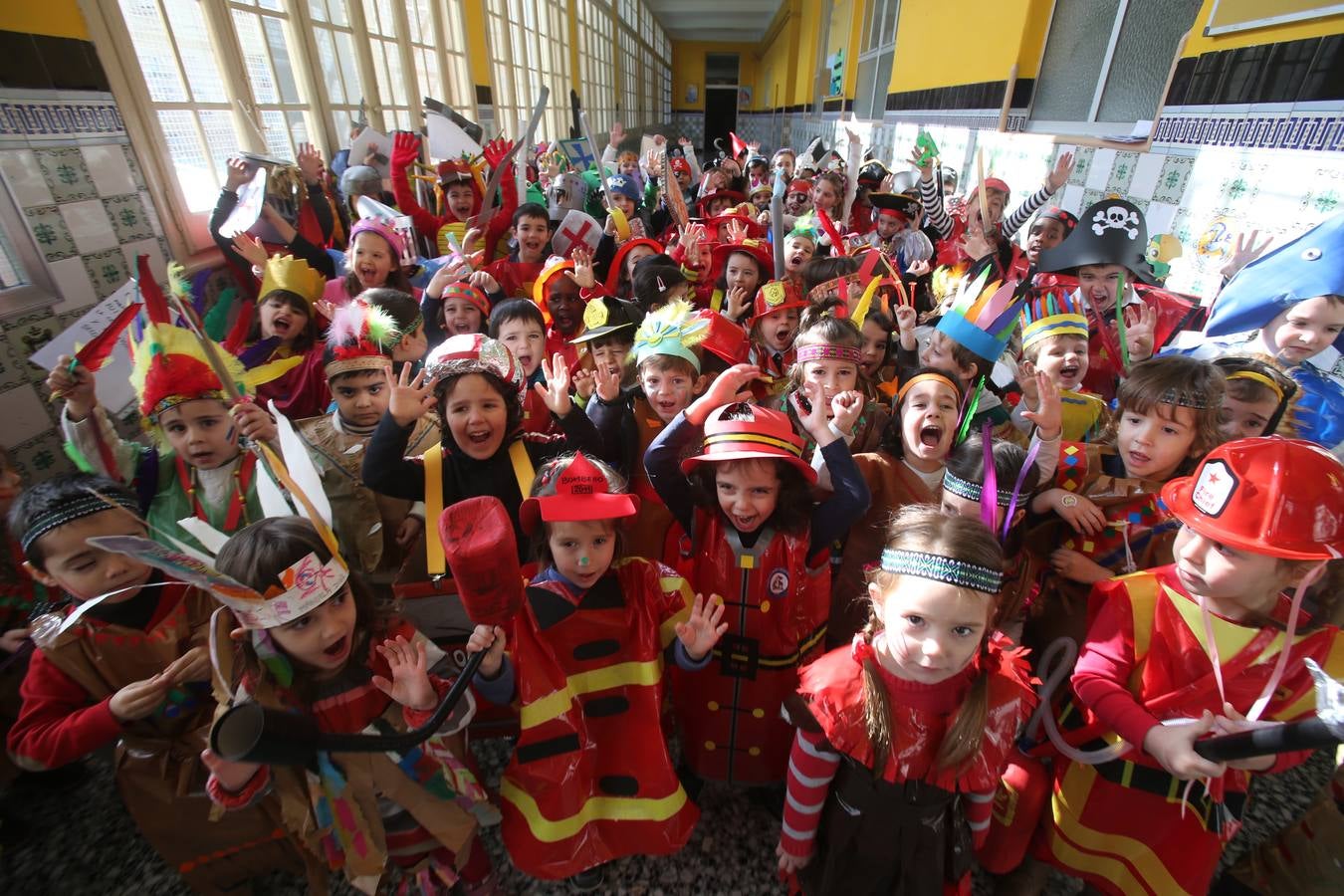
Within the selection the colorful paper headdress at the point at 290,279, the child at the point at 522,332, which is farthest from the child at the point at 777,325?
the colorful paper headdress at the point at 290,279

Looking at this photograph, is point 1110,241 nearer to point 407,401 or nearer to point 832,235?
point 832,235

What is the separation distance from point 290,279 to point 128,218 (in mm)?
1190

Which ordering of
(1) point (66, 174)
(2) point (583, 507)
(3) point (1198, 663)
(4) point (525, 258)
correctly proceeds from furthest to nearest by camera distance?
(4) point (525, 258) → (1) point (66, 174) → (2) point (583, 507) → (3) point (1198, 663)

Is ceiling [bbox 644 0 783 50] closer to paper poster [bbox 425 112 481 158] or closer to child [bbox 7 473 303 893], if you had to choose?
paper poster [bbox 425 112 481 158]

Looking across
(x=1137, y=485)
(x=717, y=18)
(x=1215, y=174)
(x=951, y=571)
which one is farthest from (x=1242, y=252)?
(x=717, y=18)

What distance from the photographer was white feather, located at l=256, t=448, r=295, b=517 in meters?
1.43

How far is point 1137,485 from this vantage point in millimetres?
1703

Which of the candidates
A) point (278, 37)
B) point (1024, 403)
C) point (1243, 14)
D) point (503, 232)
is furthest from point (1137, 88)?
point (278, 37)

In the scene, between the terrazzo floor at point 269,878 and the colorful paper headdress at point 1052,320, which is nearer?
the terrazzo floor at point 269,878

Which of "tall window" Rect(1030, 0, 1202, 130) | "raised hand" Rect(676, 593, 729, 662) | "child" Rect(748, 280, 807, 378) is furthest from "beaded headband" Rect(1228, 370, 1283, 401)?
"tall window" Rect(1030, 0, 1202, 130)

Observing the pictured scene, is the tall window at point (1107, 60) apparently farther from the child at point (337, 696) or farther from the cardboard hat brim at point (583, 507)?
the child at point (337, 696)

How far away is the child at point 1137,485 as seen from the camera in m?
1.63

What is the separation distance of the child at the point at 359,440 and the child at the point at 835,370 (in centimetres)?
Result: 138

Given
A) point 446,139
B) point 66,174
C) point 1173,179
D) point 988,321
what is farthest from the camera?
point 446,139
